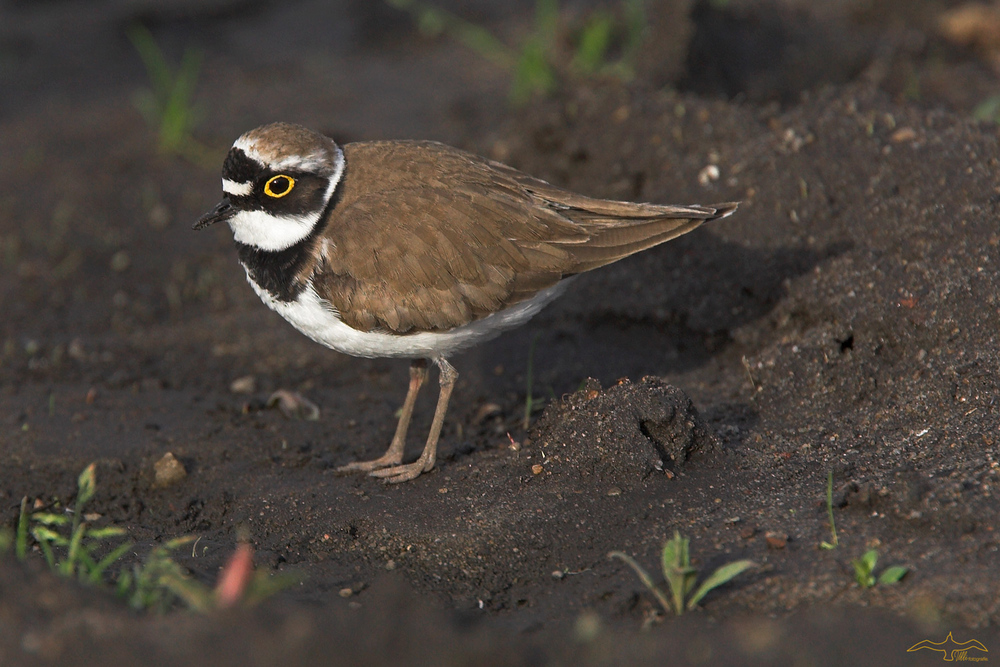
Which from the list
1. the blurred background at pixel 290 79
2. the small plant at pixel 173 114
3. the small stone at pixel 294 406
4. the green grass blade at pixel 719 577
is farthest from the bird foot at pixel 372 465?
the small plant at pixel 173 114

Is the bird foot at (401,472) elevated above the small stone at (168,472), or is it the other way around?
the bird foot at (401,472)

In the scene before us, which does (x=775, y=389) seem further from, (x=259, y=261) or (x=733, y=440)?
(x=259, y=261)

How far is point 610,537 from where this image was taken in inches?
169

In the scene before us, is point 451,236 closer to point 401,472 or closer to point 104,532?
point 401,472

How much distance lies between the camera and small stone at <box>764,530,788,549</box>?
3986 millimetres

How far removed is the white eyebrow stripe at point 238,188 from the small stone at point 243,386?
163cm

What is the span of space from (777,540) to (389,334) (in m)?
2.08

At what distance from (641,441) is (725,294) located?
1886 millimetres

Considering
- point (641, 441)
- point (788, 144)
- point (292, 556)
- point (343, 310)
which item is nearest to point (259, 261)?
point (343, 310)

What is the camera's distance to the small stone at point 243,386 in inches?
248

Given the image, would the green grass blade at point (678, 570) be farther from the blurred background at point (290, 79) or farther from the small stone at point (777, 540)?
the blurred background at point (290, 79)

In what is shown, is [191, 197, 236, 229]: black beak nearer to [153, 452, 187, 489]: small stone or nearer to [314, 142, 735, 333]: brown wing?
[314, 142, 735, 333]: brown wing

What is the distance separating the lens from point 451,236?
16.0ft
